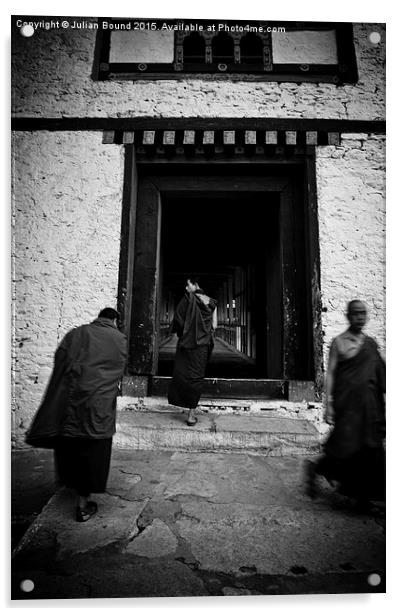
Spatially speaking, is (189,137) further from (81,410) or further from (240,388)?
(81,410)

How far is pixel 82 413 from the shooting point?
6.07 ft

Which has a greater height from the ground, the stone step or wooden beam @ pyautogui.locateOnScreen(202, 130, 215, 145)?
wooden beam @ pyautogui.locateOnScreen(202, 130, 215, 145)

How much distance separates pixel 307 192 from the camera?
3.24 meters

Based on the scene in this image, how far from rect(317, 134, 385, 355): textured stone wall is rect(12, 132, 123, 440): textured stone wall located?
6.47 feet

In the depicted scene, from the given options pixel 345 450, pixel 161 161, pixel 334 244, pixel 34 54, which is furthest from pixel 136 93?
pixel 345 450

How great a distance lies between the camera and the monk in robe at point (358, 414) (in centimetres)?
188

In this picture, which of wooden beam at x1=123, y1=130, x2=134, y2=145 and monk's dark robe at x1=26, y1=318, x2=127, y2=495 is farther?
wooden beam at x1=123, y1=130, x2=134, y2=145

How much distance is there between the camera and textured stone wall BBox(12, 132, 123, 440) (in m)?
2.92

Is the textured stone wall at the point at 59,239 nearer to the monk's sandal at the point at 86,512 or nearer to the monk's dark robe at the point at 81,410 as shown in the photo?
the monk's dark robe at the point at 81,410

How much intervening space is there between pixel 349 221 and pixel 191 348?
1.85 metres

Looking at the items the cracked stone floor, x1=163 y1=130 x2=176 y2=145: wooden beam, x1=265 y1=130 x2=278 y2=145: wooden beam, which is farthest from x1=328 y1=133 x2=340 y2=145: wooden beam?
the cracked stone floor

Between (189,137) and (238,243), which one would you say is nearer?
(189,137)

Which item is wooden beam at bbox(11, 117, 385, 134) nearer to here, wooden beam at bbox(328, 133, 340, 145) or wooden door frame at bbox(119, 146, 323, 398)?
wooden beam at bbox(328, 133, 340, 145)

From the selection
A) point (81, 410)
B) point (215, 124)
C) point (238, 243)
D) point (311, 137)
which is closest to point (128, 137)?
point (215, 124)
